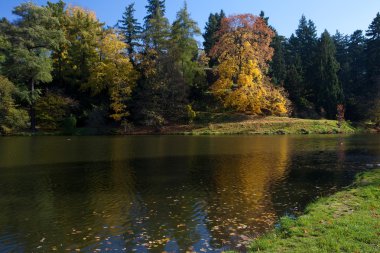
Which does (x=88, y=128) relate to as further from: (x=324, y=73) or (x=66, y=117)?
(x=324, y=73)

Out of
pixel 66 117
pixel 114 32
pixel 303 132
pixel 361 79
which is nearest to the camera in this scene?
pixel 303 132

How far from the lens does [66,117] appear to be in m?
63.4

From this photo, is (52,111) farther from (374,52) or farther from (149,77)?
(374,52)

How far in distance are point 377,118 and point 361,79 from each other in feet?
60.9

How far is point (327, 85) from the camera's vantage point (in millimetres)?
70250

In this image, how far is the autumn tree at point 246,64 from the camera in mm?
62656

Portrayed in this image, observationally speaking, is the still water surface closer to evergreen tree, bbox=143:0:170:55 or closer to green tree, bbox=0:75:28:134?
green tree, bbox=0:75:28:134

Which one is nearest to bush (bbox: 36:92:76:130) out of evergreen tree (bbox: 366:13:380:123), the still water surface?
the still water surface

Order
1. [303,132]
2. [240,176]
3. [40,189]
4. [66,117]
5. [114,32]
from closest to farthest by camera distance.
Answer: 1. [40,189]
2. [240,176]
3. [303,132]
4. [66,117]
5. [114,32]

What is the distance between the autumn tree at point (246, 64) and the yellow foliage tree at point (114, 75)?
1527 cm

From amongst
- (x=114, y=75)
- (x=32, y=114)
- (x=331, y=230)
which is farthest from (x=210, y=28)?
(x=331, y=230)

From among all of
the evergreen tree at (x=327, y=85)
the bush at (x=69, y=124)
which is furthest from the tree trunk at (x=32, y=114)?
the evergreen tree at (x=327, y=85)

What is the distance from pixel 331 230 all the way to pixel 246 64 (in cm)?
5514

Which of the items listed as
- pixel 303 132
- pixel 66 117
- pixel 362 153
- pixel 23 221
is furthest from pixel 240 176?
pixel 66 117
